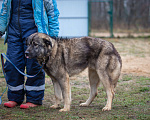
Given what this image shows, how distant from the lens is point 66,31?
17.8 meters

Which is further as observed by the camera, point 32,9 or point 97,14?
point 97,14

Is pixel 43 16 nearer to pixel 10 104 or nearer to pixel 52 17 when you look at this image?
pixel 52 17

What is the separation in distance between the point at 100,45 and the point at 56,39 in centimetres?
82

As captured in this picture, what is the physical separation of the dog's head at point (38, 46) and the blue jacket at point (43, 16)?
0.46 meters

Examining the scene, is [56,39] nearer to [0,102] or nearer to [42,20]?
[42,20]

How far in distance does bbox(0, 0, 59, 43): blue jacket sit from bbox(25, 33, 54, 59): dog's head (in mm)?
456

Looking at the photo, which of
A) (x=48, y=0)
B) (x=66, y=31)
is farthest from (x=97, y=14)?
(x=48, y=0)

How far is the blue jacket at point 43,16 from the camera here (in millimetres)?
4746

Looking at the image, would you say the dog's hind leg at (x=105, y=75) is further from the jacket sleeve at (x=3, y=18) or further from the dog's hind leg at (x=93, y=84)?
the jacket sleeve at (x=3, y=18)

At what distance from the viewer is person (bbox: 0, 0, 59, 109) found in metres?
4.77

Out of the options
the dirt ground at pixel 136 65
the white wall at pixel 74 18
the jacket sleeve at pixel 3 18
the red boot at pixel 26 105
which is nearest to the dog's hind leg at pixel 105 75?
the red boot at pixel 26 105

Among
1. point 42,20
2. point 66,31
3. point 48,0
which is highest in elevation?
point 48,0

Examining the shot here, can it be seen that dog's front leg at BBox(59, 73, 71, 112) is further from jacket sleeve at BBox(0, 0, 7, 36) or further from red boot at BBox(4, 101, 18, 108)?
jacket sleeve at BBox(0, 0, 7, 36)

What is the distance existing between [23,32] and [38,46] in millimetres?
643
